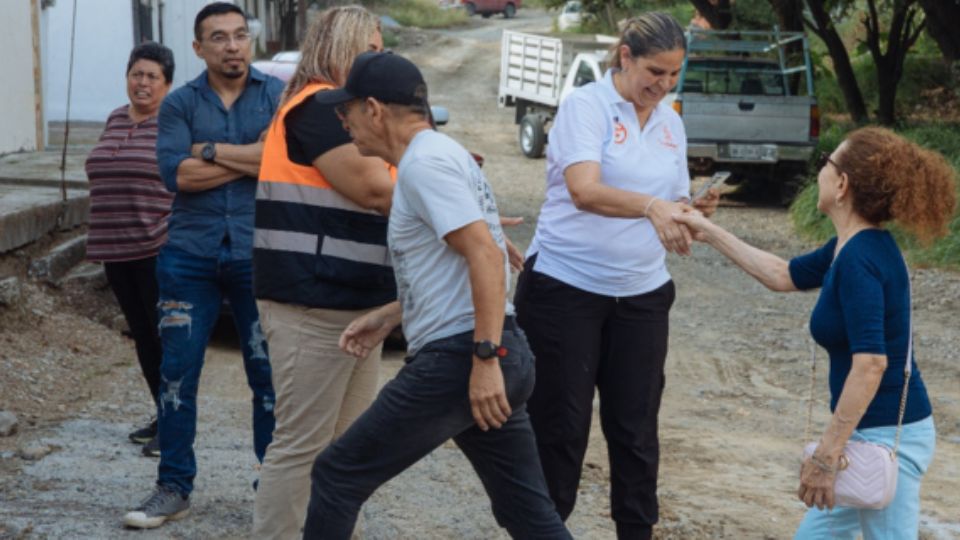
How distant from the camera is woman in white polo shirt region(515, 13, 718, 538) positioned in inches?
177

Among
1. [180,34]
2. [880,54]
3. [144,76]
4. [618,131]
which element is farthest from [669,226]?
[180,34]

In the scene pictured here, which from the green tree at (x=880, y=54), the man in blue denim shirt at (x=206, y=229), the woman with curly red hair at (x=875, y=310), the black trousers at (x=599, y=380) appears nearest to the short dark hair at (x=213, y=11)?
the man in blue denim shirt at (x=206, y=229)

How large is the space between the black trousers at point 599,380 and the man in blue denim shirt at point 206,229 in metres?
1.03

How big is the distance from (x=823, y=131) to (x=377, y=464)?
19330 millimetres

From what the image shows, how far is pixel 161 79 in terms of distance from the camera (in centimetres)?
605

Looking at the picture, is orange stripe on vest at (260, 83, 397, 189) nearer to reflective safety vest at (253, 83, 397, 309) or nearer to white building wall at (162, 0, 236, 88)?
reflective safety vest at (253, 83, 397, 309)

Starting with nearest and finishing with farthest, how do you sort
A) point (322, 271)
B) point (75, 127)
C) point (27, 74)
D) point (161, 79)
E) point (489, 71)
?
point (322, 271) < point (161, 79) < point (27, 74) < point (75, 127) < point (489, 71)

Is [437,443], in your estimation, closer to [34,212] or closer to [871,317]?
[871,317]

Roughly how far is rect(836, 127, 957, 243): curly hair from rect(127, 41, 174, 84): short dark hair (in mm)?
3266

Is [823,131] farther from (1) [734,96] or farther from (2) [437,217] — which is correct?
(2) [437,217]

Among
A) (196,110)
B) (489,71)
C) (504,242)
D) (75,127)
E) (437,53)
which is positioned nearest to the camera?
(504,242)

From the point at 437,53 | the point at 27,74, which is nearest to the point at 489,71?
the point at 437,53

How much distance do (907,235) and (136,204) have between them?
8.66 metres

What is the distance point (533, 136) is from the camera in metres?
24.2
